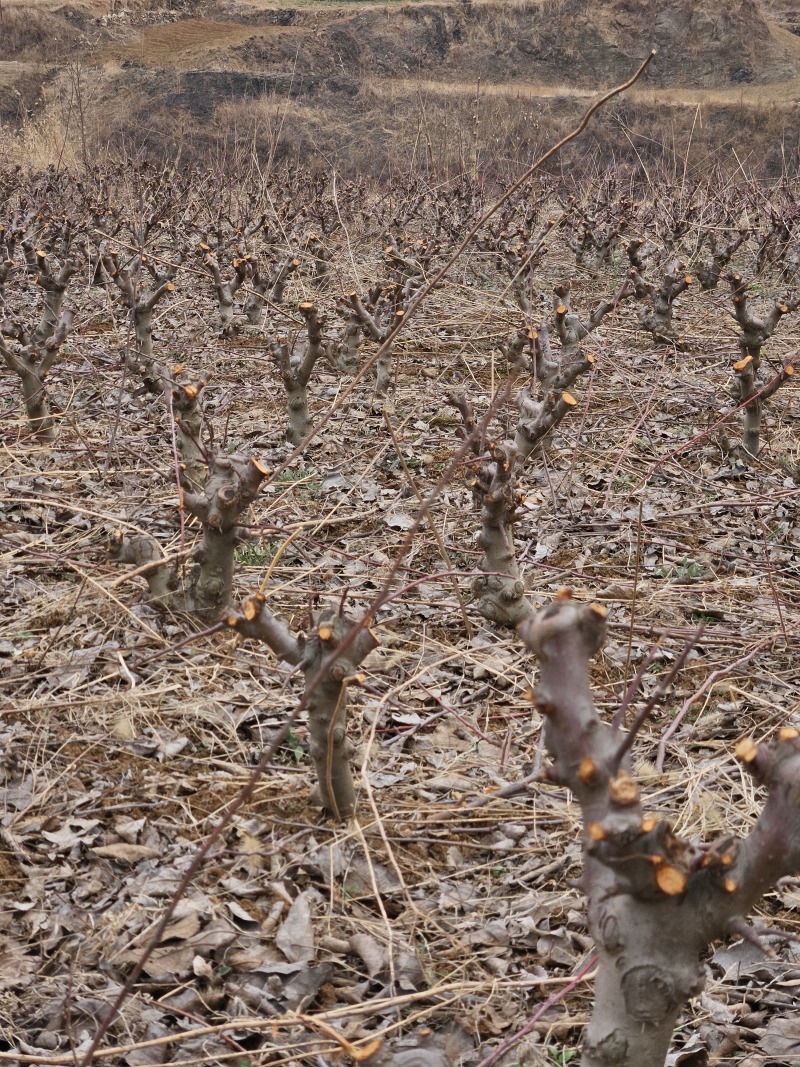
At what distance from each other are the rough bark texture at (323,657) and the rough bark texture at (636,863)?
2.61ft

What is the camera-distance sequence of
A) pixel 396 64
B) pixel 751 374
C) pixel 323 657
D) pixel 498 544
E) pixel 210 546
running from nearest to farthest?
pixel 323 657 → pixel 210 546 → pixel 498 544 → pixel 751 374 → pixel 396 64

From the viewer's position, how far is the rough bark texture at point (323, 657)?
2264 mm

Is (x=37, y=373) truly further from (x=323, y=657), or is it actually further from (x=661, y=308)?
(x=661, y=308)

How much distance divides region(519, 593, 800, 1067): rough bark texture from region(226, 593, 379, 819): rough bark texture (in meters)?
0.79

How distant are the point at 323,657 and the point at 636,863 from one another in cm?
105

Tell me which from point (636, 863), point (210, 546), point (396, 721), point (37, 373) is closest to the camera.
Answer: point (636, 863)

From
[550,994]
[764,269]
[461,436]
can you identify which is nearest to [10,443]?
[461,436]

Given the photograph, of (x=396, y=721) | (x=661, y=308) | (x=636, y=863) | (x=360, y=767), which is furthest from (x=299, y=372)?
(x=636, y=863)

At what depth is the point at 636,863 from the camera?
55.5 inches

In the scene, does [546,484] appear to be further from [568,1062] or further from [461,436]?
[568,1062]

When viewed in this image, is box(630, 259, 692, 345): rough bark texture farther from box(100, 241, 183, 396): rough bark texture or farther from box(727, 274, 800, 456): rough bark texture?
box(100, 241, 183, 396): rough bark texture

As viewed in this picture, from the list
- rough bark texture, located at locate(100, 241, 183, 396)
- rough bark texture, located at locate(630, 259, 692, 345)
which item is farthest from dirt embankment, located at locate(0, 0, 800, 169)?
rough bark texture, located at locate(100, 241, 183, 396)

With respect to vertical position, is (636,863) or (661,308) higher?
(636,863)

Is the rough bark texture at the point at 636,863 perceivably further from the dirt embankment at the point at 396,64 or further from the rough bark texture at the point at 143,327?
the dirt embankment at the point at 396,64
